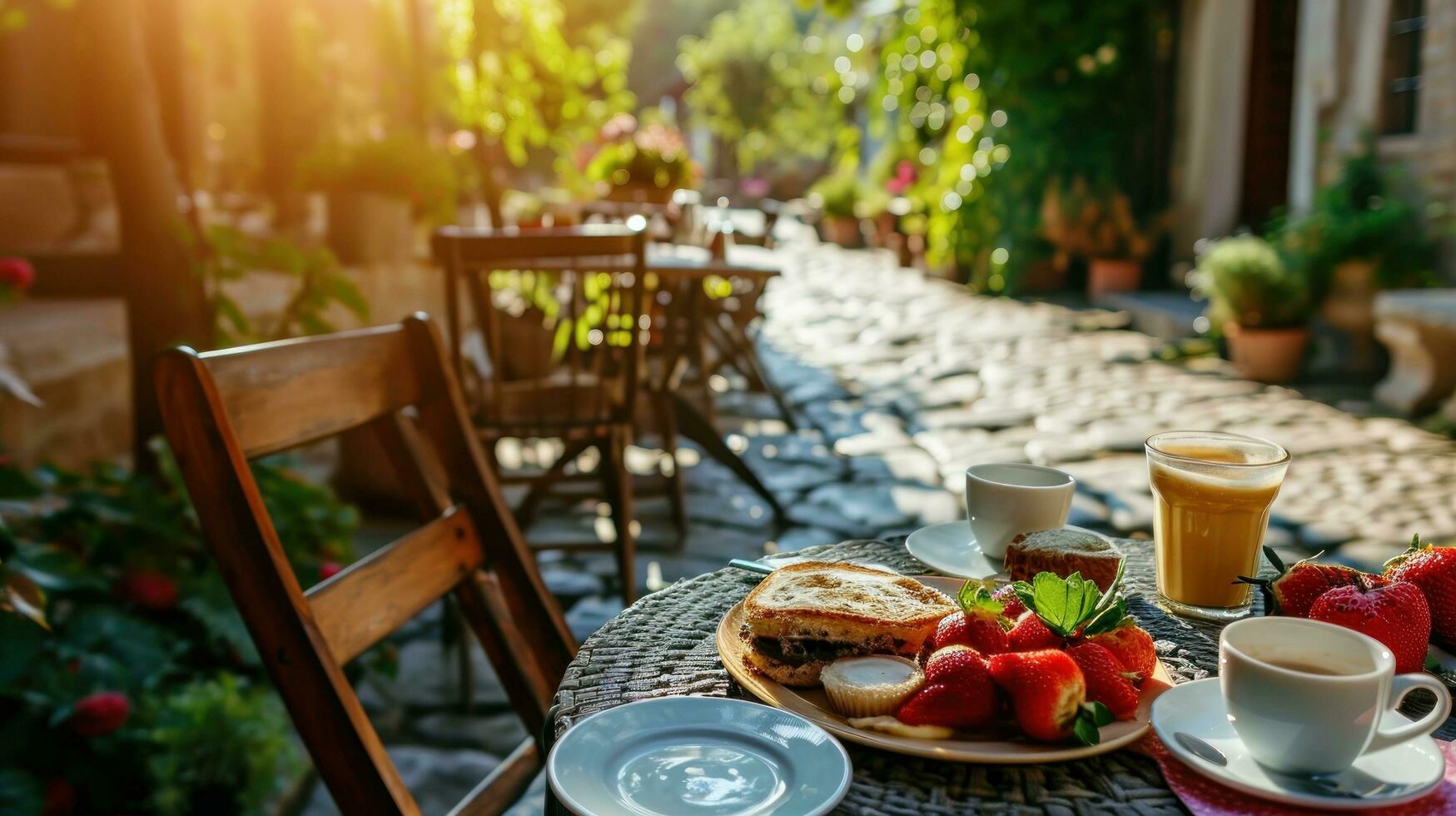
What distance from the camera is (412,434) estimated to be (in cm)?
180

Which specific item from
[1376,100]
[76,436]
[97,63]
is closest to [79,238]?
[76,436]

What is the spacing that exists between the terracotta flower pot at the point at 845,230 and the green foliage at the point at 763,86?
12172mm

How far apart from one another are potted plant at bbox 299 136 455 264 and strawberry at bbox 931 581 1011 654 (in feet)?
18.2

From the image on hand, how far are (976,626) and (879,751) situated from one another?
14cm

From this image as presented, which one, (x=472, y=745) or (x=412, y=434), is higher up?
(x=412, y=434)

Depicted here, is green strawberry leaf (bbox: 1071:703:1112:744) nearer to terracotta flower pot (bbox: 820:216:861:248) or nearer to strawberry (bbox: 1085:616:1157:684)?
strawberry (bbox: 1085:616:1157:684)

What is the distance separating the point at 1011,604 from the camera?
113cm

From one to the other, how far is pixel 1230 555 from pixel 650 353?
4.63 meters

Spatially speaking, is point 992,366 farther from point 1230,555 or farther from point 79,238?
point 1230,555

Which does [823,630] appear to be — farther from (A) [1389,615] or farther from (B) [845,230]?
(B) [845,230]

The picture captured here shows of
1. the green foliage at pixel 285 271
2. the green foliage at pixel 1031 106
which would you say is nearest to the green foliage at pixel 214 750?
the green foliage at pixel 285 271

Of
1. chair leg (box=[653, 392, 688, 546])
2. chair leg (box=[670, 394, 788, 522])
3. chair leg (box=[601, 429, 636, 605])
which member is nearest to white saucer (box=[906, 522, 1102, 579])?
chair leg (box=[601, 429, 636, 605])

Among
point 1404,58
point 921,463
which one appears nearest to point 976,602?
point 921,463

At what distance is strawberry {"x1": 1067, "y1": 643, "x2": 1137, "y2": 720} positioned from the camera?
1015 millimetres
